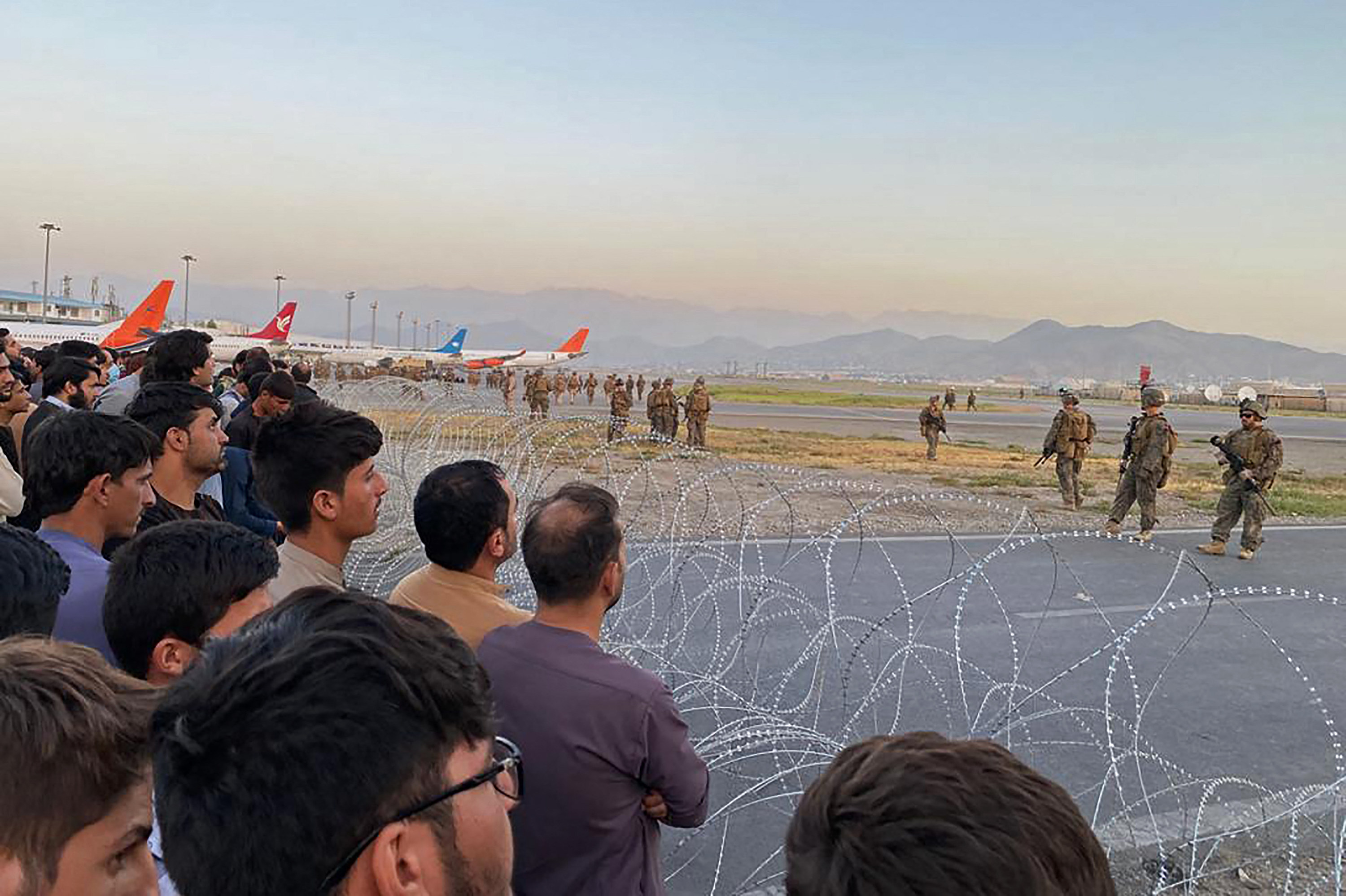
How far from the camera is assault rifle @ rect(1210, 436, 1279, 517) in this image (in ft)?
33.6

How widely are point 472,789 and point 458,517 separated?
186cm

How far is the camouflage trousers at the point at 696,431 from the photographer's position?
21266 millimetres

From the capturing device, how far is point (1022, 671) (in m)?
6.17

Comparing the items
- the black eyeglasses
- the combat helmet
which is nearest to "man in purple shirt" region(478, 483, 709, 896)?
the black eyeglasses

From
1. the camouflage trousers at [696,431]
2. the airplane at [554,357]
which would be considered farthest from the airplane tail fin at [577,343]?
the camouflage trousers at [696,431]

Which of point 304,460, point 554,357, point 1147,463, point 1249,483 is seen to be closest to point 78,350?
point 304,460

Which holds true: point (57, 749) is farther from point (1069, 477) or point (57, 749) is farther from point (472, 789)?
point (1069, 477)

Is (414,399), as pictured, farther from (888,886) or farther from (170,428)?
(888,886)

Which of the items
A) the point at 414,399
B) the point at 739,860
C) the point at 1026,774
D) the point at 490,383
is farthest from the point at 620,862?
the point at 490,383

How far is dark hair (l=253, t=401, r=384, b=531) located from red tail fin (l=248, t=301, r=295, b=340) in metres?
57.4

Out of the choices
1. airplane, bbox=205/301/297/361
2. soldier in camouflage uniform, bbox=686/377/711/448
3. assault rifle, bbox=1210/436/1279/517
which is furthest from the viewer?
airplane, bbox=205/301/297/361

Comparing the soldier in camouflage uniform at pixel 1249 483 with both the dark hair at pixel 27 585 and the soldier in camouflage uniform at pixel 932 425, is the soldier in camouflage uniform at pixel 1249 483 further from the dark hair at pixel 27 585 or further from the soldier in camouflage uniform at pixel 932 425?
the dark hair at pixel 27 585

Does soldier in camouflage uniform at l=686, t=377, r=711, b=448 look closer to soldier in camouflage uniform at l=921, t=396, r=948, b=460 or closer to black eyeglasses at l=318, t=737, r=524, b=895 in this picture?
soldier in camouflage uniform at l=921, t=396, r=948, b=460

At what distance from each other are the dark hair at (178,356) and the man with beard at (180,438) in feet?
6.48
